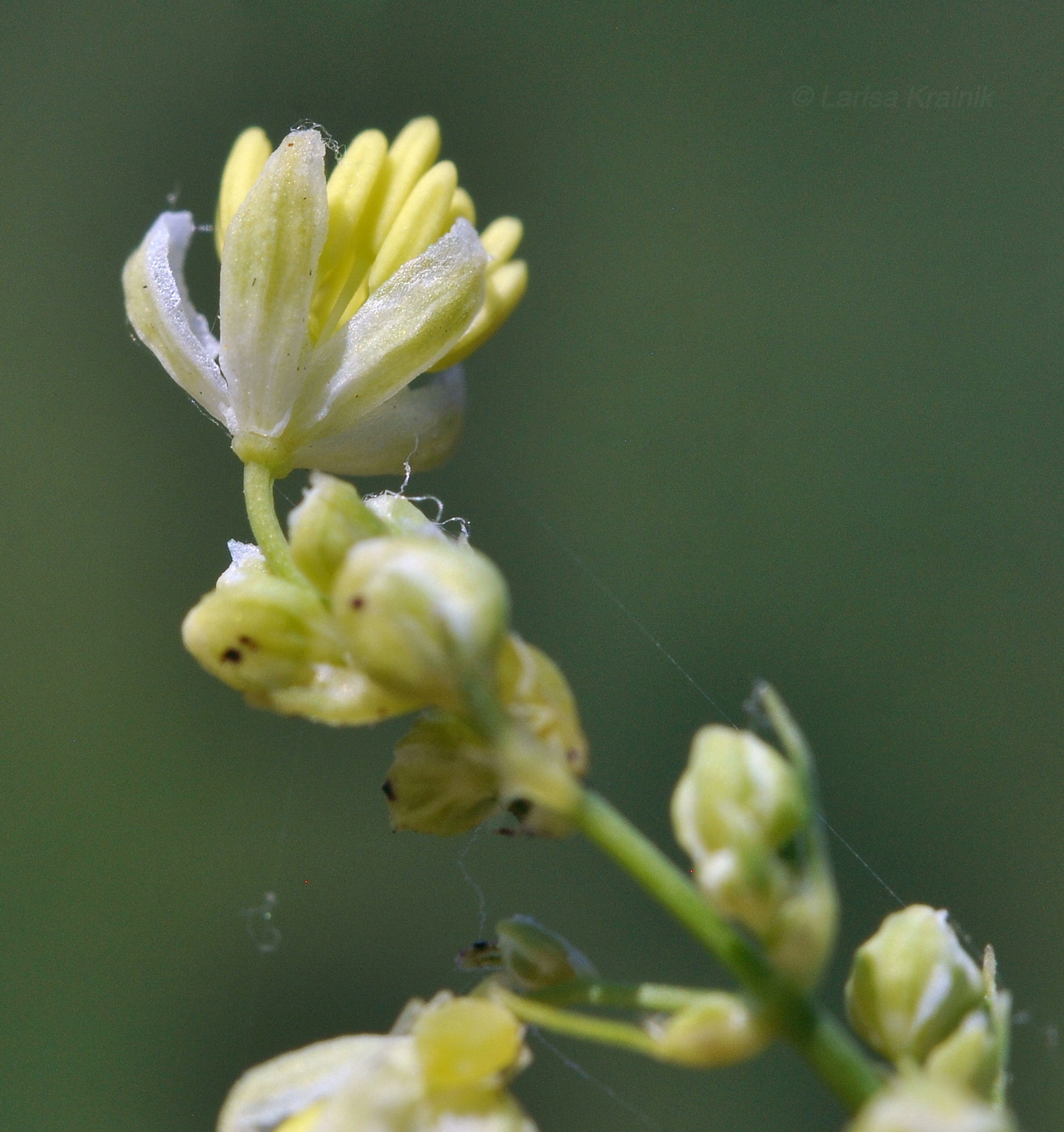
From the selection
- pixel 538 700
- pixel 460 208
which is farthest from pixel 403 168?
pixel 538 700

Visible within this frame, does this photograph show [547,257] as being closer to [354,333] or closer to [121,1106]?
[121,1106]

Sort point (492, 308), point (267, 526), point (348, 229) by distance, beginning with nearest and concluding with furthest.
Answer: point (267, 526)
point (348, 229)
point (492, 308)

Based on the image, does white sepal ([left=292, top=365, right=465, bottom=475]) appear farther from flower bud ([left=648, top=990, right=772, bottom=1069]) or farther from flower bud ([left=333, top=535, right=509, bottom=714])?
flower bud ([left=648, top=990, right=772, bottom=1069])

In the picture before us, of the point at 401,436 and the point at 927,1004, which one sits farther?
the point at 401,436

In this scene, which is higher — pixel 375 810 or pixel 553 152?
pixel 553 152

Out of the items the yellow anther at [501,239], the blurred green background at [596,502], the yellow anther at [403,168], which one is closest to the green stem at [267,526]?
the yellow anther at [403,168]

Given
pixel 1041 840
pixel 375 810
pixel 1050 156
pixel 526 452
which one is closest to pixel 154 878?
pixel 375 810

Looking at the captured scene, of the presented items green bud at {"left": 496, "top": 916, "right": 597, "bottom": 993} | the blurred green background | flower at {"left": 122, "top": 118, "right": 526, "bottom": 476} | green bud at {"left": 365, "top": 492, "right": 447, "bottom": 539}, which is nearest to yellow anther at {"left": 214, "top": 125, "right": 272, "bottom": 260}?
flower at {"left": 122, "top": 118, "right": 526, "bottom": 476}

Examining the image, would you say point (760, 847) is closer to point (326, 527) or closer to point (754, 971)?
point (754, 971)
